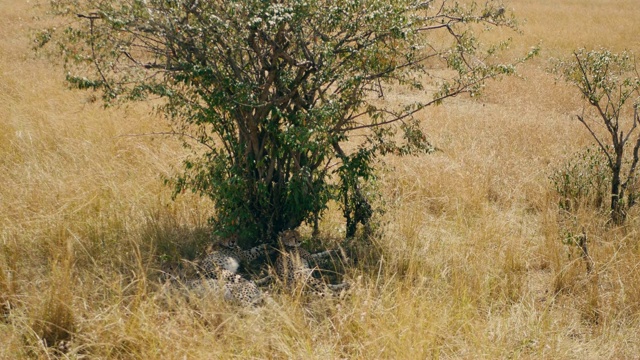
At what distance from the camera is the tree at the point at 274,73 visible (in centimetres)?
383

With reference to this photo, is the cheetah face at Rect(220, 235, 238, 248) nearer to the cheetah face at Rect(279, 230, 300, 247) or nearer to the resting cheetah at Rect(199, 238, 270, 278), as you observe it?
the resting cheetah at Rect(199, 238, 270, 278)

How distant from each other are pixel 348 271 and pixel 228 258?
833 mm

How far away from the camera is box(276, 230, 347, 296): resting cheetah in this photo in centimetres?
389

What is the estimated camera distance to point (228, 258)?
4266 mm

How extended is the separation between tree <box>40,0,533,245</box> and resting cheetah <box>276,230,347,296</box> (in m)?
0.21

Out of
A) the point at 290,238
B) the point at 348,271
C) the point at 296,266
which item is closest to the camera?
the point at 296,266

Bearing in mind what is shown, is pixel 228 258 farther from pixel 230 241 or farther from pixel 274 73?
pixel 274 73

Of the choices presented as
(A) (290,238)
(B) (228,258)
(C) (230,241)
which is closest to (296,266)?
(A) (290,238)

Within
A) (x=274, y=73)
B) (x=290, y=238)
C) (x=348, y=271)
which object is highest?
(x=274, y=73)

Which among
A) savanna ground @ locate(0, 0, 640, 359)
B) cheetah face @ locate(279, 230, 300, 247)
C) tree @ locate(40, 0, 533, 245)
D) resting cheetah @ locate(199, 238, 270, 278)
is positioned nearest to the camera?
savanna ground @ locate(0, 0, 640, 359)

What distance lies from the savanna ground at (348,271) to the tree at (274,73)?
48 centimetres

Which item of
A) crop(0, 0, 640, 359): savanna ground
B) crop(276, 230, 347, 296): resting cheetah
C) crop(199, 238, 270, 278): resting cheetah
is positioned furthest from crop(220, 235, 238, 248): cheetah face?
crop(276, 230, 347, 296): resting cheetah

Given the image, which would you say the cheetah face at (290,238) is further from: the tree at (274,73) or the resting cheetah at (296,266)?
the tree at (274,73)

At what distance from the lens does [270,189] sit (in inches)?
176
